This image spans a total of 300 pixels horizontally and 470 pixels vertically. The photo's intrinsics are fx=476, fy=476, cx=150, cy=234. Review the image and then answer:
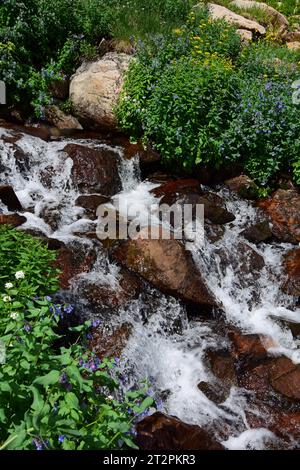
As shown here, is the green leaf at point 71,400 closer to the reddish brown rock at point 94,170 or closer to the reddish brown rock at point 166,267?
the reddish brown rock at point 166,267

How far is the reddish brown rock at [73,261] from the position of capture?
5.71 meters

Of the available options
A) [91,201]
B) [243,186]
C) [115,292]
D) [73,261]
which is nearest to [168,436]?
[115,292]

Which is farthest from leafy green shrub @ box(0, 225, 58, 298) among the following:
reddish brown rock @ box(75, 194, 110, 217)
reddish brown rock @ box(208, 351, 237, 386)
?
reddish brown rock @ box(75, 194, 110, 217)

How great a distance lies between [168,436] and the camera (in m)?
3.93

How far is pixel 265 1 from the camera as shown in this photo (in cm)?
1596

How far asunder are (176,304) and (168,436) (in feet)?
7.17

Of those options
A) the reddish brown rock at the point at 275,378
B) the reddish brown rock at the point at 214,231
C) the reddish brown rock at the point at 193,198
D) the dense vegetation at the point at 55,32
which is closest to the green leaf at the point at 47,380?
the reddish brown rock at the point at 275,378

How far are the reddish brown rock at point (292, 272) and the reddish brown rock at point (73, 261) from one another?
2754 millimetres

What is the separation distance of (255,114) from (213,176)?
1.24 meters

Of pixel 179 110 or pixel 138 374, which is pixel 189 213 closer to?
pixel 179 110

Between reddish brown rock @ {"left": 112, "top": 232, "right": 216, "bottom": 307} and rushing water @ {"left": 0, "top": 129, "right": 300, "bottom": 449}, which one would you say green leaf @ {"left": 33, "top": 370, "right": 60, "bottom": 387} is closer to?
rushing water @ {"left": 0, "top": 129, "right": 300, "bottom": 449}

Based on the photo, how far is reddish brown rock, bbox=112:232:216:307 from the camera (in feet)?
19.5

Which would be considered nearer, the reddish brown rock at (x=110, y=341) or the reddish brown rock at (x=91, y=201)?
the reddish brown rock at (x=110, y=341)
